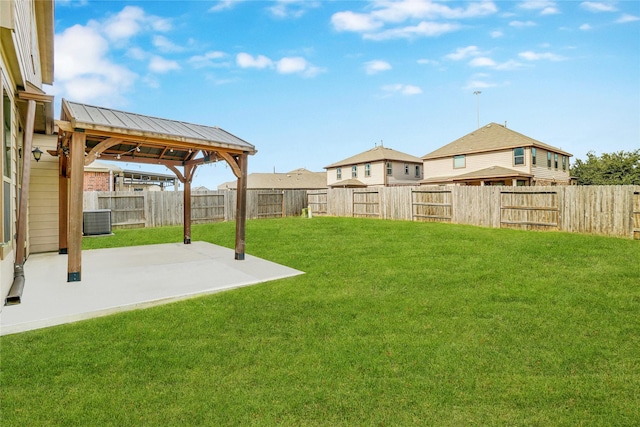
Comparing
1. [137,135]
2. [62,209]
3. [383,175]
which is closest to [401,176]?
[383,175]

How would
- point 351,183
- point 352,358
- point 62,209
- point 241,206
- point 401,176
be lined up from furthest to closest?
1. point 351,183
2. point 401,176
3. point 62,209
4. point 241,206
5. point 352,358

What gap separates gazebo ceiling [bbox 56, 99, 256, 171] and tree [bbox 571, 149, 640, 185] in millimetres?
41428

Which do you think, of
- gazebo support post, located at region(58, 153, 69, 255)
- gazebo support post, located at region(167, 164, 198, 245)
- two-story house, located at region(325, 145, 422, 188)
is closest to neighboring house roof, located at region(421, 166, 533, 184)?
two-story house, located at region(325, 145, 422, 188)

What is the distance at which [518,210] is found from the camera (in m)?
12.6

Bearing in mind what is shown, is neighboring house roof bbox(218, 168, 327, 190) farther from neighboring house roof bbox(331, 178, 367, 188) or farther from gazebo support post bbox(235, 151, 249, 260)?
gazebo support post bbox(235, 151, 249, 260)

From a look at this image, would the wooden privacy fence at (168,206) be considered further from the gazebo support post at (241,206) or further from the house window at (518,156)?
the house window at (518,156)

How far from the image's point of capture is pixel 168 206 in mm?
16547

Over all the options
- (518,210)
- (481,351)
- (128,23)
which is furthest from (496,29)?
(128,23)

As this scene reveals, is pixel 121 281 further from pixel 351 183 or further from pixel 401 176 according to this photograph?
pixel 401 176

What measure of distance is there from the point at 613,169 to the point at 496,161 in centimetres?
2317

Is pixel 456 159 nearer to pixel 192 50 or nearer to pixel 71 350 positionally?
pixel 192 50

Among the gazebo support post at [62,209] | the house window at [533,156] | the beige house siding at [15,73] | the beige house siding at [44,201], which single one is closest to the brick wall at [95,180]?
the beige house siding at [15,73]

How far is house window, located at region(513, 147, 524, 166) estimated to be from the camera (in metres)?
21.6

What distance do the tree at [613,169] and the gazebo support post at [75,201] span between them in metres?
44.0
